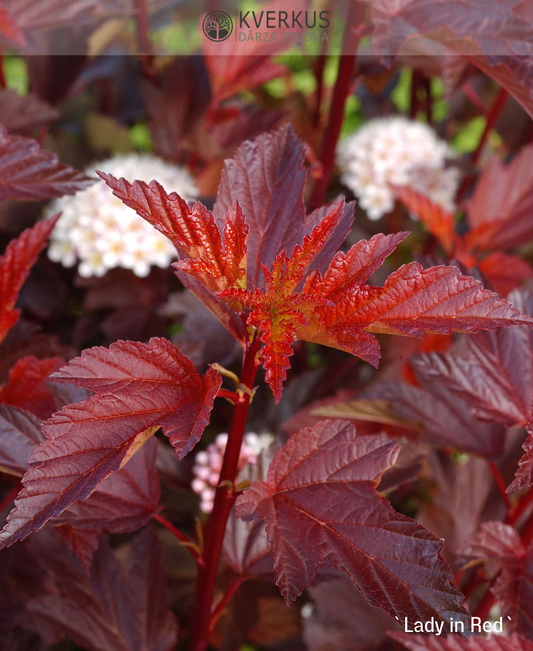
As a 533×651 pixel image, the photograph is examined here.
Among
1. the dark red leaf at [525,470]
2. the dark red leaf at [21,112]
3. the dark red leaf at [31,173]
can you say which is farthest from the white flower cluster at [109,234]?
the dark red leaf at [525,470]

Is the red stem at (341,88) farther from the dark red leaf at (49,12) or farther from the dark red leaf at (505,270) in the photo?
the dark red leaf at (49,12)

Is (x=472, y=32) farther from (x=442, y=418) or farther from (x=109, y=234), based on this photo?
(x=109, y=234)

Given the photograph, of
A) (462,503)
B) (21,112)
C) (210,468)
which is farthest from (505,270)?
(21,112)

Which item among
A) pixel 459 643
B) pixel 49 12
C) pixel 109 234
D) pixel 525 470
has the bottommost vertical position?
pixel 459 643

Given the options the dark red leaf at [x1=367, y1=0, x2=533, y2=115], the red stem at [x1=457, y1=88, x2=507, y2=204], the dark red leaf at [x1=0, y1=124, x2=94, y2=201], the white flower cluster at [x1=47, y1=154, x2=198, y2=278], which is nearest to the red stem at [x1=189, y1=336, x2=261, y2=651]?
the dark red leaf at [x1=0, y1=124, x2=94, y2=201]

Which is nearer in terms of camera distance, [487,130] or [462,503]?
[462,503]

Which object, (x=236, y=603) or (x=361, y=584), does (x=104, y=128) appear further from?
(x=361, y=584)

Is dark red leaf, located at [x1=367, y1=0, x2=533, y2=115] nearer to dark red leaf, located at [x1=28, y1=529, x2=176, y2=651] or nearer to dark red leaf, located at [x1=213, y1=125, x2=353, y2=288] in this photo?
dark red leaf, located at [x1=213, y1=125, x2=353, y2=288]
